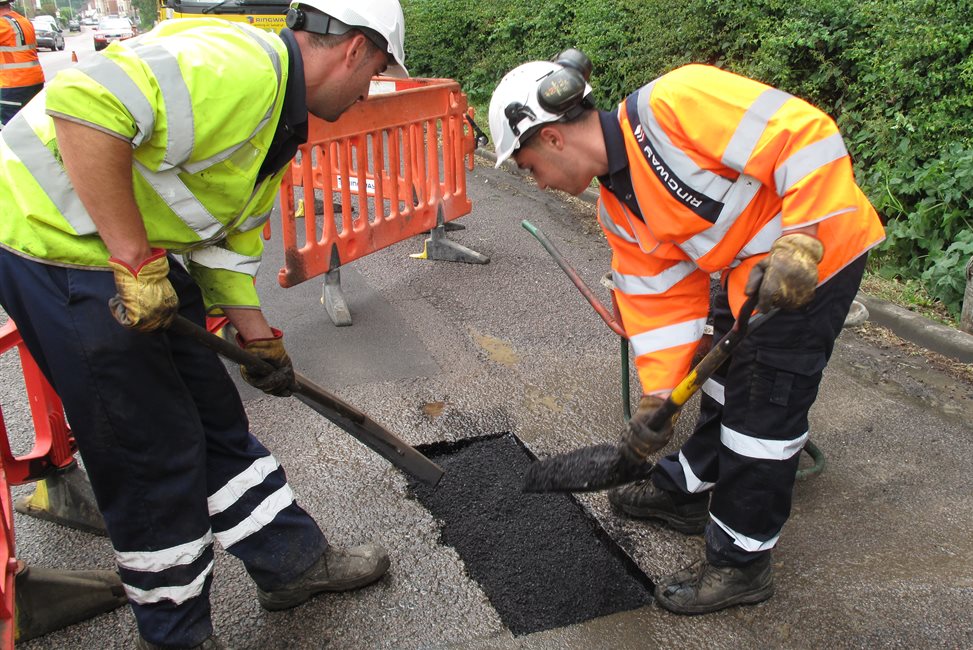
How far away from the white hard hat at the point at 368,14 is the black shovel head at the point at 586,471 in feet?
4.31

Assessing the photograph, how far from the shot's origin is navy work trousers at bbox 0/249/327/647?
6.21 feet

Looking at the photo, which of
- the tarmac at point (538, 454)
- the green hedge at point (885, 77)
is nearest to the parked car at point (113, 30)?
the green hedge at point (885, 77)

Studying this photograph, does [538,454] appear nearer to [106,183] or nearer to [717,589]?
[717,589]

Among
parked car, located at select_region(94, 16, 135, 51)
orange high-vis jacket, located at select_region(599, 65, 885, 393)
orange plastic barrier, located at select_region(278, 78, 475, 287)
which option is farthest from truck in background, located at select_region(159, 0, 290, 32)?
parked car, located at select_region(94, 16, 135, 51)

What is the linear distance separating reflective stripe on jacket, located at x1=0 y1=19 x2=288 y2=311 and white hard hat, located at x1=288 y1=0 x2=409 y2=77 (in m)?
0.16

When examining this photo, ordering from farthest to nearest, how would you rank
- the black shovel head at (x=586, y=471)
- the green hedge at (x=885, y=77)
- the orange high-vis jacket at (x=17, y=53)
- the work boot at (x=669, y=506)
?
the orange high-vis jacket at (x=17, y=53), the green hedge at (x=885, y=77), the work boot at (x=669, y=506), the black shovel head at (x=586, y=471)

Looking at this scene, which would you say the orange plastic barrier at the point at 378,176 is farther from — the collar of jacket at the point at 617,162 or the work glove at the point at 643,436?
the work glove at the point at 643,436

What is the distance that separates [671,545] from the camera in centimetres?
281

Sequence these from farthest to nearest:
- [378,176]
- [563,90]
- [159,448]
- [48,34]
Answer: [48,34], [378,176], [563,90], [159,448]

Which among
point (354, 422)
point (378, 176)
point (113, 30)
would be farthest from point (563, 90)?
point (113, 30)

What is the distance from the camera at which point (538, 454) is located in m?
3.32

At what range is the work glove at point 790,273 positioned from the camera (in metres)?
1.92

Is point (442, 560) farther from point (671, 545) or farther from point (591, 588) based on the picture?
point (671, 545)

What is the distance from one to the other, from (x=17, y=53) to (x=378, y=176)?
204 inches
